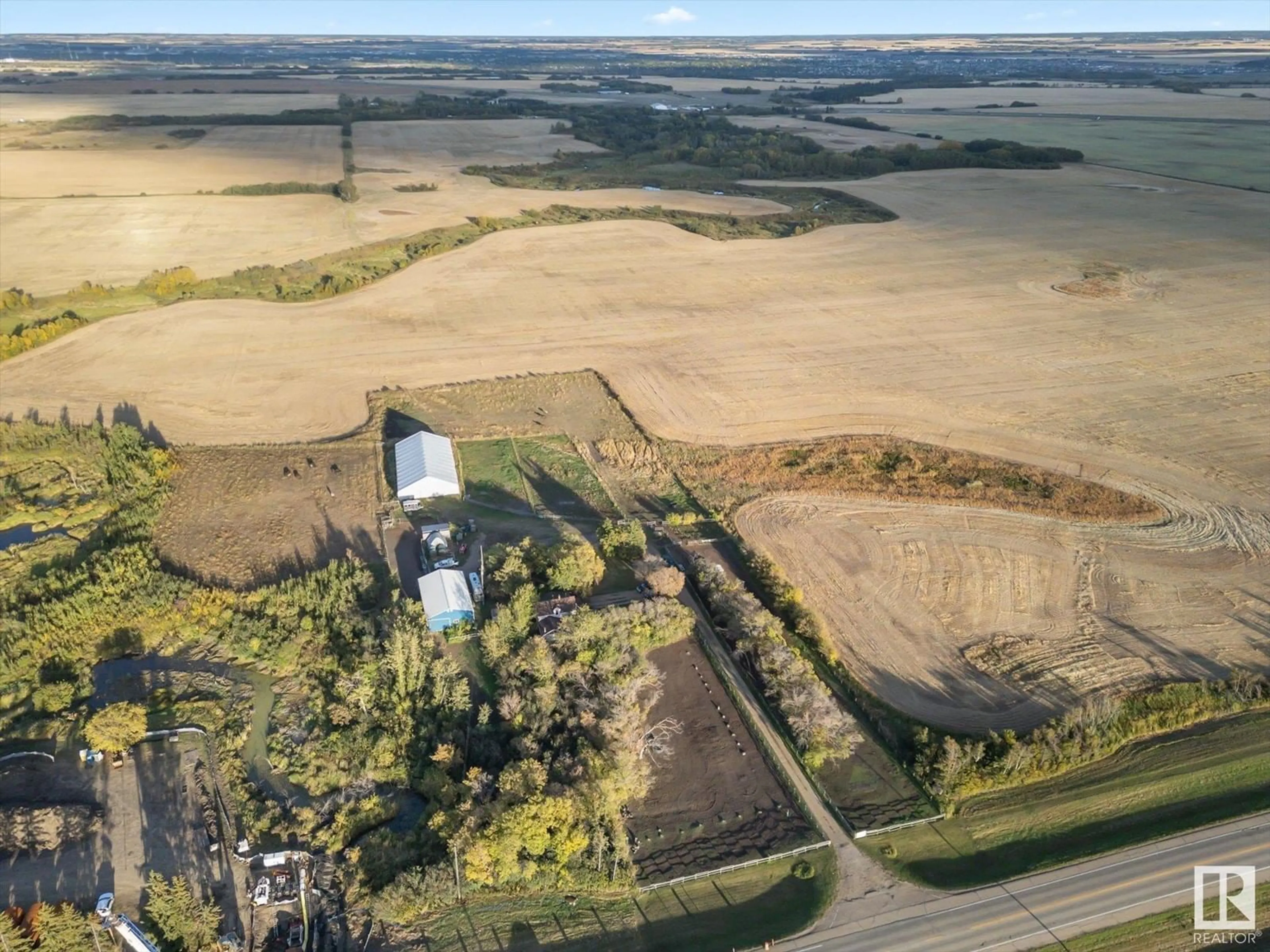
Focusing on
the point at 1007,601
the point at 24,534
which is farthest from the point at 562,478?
the point at 24,534

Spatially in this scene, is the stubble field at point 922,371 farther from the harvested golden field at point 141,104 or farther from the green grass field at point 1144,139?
the harvested golden field at point 141,104

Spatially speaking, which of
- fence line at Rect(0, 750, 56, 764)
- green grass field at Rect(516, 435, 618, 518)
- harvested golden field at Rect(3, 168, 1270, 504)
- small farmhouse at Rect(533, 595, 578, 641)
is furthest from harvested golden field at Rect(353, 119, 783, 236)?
fence line at Rect(0, 750, 56, 764)

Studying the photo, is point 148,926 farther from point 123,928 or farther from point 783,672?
point 783,672

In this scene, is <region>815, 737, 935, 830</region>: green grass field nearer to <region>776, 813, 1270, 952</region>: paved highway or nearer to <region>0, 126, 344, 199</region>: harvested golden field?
<region>776, 813, 1270, 952</region>: paved highway

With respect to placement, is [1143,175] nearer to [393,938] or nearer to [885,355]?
[885,355]

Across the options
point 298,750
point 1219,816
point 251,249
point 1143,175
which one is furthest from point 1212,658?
point 1143,175

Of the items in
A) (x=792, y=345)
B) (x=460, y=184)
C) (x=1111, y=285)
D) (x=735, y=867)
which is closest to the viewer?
(x=735, y=867)

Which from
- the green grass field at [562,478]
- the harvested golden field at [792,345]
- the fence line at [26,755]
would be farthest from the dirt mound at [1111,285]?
the fence line at [26,755]
